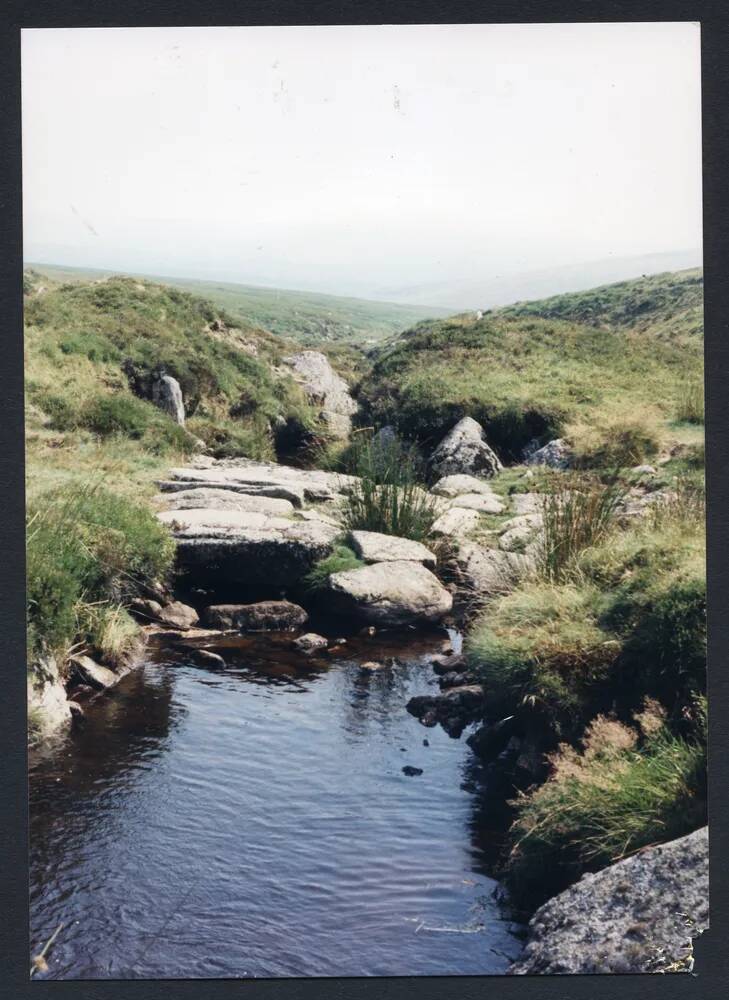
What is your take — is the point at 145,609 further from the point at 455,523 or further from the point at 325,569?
the point at 455,523

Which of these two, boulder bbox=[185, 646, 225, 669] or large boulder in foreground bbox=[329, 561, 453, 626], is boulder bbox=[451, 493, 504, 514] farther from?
boulder bbox=[185, 646, 225, 669]

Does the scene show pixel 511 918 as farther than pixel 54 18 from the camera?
No

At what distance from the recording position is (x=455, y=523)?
584 centimetres

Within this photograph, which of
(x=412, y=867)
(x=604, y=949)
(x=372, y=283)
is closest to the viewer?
(x=604, y=949)

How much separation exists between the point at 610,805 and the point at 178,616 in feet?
8.40

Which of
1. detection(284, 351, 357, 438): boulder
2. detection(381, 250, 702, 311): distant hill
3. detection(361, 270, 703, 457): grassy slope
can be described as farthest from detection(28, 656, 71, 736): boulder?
detection(361, 270, 703, 457): grassy slope

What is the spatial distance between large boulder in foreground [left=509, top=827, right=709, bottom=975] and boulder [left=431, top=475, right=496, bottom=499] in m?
2.36

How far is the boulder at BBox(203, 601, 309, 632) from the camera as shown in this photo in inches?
226

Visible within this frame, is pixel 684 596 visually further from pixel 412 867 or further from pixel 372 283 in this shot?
pixel 372 283

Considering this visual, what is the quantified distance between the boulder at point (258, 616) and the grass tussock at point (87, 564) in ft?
1.26

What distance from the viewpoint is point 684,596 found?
4.42 m

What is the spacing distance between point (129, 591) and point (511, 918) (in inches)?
98.2

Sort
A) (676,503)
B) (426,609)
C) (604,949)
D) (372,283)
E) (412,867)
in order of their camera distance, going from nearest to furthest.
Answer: (604,949)
(412,867)
(676,503)
(372,283)
(426,609)

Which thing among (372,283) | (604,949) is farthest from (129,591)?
(604,949)
